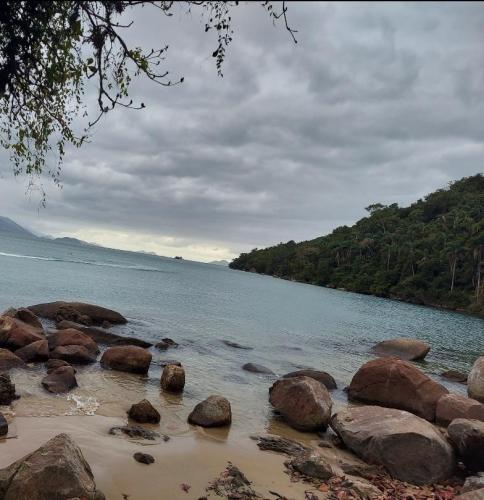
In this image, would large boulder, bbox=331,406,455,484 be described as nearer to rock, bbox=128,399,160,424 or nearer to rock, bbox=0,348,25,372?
rock, bbox=128,399,160,424

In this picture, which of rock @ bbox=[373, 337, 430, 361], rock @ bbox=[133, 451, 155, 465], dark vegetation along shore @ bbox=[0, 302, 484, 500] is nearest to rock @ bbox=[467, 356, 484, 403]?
dark vegetation along shore @ bbox=[0, 302, 484, 500]

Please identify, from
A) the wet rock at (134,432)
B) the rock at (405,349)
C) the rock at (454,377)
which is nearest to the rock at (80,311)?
the wet rock at (134,432)

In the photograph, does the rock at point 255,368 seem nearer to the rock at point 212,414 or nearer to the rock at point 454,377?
the rock at point 212,414

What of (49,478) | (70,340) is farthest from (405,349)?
(49,478)

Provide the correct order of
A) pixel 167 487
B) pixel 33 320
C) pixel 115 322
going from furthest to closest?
pixel 115 322, pixel 33 320, pixel 167 487

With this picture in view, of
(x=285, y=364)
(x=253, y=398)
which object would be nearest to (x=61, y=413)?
(x=253, y=398)

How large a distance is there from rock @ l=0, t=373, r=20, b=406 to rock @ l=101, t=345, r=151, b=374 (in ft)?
14.9

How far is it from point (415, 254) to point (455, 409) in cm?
10819

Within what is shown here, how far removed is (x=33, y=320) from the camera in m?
19.3

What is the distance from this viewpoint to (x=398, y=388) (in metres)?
14.7

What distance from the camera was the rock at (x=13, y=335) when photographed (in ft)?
52.2

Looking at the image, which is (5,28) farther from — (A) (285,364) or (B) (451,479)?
(A) (285,364)

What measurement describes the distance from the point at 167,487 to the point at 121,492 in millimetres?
776

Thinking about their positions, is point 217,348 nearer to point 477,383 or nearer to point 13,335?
point 13,335
